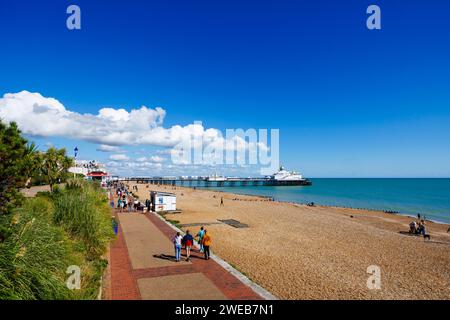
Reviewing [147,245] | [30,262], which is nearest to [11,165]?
[30,262]

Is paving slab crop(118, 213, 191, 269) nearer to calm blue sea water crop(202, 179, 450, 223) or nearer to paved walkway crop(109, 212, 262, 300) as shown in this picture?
paved walkway crop(109, 212, 262, 300)

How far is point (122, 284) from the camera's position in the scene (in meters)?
8.34

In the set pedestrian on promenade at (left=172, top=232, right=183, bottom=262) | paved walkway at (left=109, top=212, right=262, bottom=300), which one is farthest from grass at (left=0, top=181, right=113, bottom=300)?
pedestrian on promenade at (left=172, top=232, right=183, bottom=262)

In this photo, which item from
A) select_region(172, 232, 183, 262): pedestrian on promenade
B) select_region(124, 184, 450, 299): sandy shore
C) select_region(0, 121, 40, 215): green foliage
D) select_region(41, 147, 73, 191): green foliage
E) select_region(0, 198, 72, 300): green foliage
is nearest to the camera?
select_region(0, 198, 72, 300): green foliage

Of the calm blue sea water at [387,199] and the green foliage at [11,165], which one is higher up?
the green foliage at [11,165]

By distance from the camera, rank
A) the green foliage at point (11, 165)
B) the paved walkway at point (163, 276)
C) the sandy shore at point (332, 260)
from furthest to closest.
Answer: the sandy shore at point (332, 260) < the paved walkway at point (163, 276) < the green foliage at point (11, 165)

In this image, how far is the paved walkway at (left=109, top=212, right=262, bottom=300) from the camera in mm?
7659

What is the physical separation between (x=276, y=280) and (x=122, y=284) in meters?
5.36

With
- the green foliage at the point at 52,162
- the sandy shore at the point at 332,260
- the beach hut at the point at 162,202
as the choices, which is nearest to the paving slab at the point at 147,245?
the sandy shore at the point at 332,260

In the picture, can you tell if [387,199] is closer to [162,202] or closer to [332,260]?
[162,202]

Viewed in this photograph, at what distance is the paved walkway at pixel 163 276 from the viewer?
7.66 m

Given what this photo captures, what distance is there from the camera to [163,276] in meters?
9.11

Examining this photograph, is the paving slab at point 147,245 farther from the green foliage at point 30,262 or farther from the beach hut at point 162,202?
the beach hut at point 162,202
